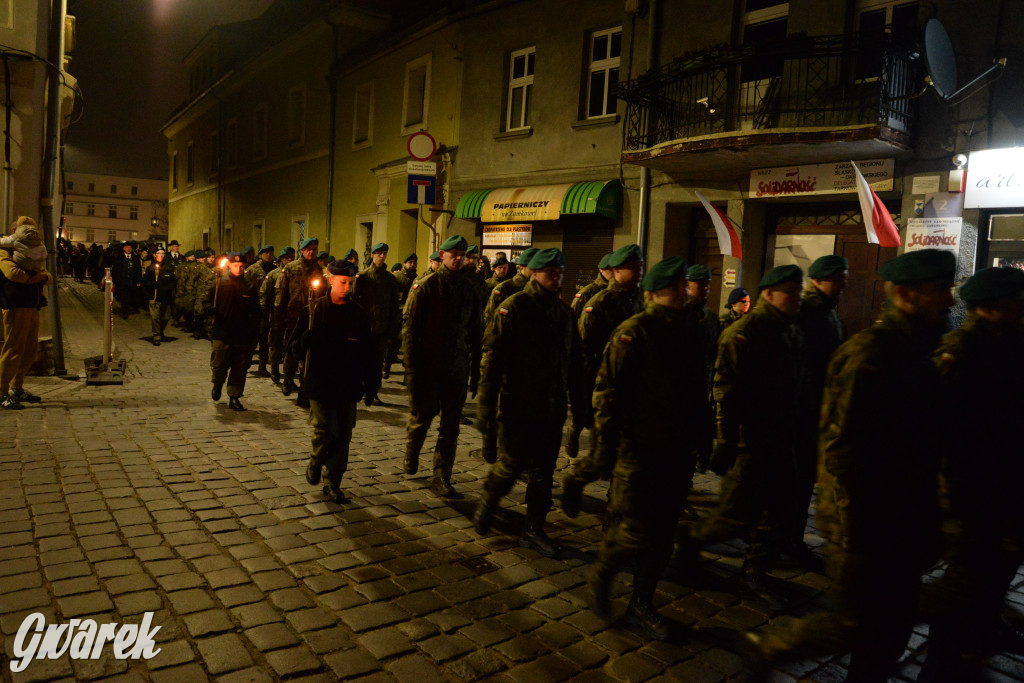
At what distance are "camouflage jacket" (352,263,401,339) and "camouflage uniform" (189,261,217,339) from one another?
8008mm

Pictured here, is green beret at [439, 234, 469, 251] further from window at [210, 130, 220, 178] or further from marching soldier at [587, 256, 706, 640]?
window at [210, 130, 220, 178]

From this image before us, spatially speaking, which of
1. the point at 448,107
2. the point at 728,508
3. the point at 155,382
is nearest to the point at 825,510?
the point at 728,508

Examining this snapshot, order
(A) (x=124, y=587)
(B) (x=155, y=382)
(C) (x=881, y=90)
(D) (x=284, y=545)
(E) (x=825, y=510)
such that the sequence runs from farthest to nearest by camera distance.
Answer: (B) (x=155, y=382) < (C) (x=881, y=90) < (D) (x=284, y=545) < (A) (x=124, y=587) < (E) (x=825, y=510)

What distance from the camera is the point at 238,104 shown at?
32531 mm

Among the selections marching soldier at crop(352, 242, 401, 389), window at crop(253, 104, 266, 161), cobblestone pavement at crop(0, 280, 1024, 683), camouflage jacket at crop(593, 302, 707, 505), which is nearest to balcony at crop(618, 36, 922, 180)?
marching soldier at crop(352, 242, 401, 389)

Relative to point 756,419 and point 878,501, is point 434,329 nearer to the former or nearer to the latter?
point 756,419

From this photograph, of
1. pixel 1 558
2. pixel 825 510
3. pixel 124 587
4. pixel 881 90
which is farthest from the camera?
pixel 881 90

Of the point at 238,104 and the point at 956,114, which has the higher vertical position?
the point at 238,104

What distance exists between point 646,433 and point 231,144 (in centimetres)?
3420

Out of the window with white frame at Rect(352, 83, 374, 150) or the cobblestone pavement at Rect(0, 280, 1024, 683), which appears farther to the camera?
the window with white frame at Rect(352, 83, 374, 150)

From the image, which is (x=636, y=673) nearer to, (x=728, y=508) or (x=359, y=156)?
(x=728, y=508)

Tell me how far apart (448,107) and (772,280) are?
51.6 feet

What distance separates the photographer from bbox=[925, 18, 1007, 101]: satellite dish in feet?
29.3

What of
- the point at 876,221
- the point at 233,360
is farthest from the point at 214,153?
the point at 876,221
